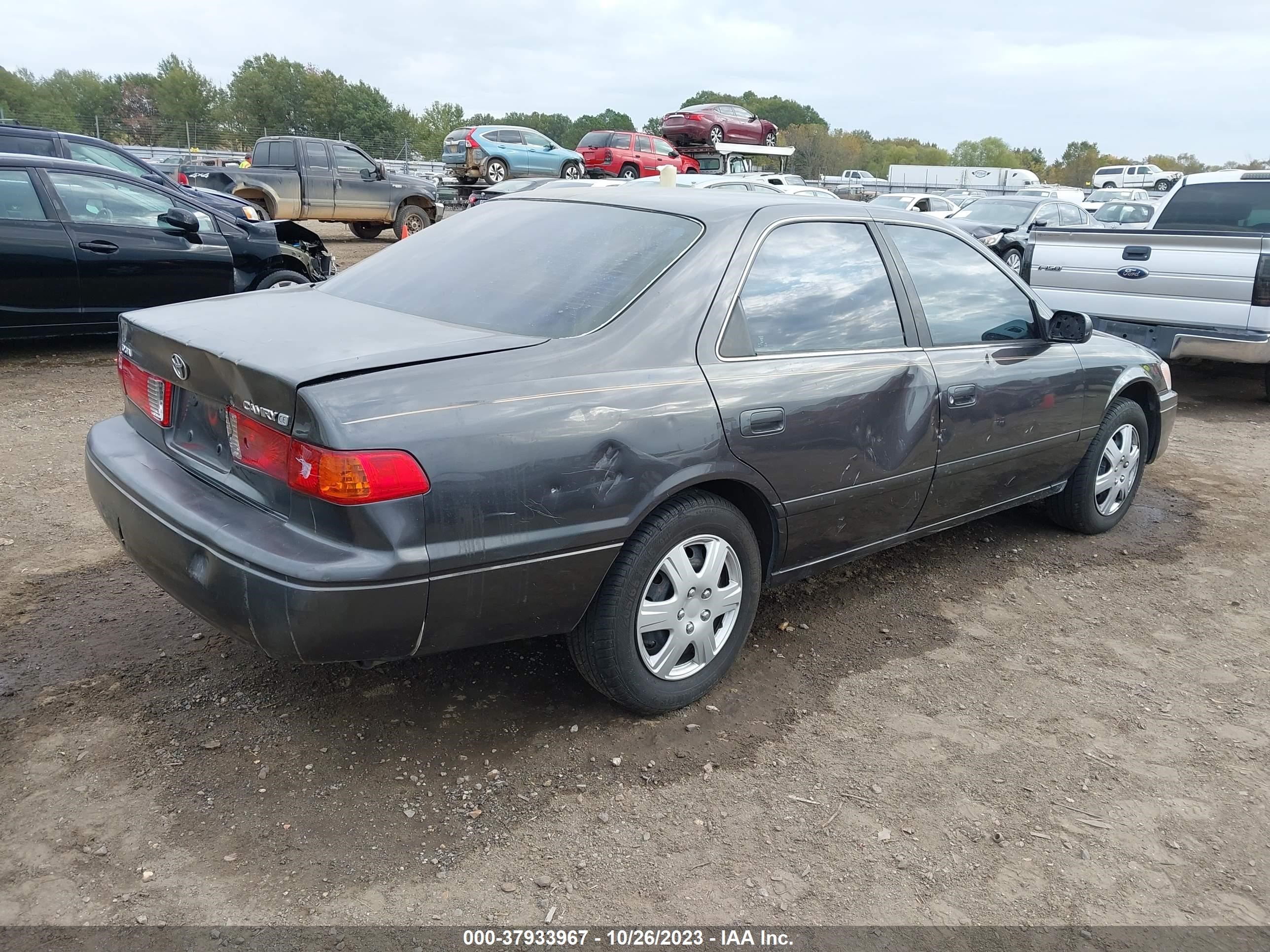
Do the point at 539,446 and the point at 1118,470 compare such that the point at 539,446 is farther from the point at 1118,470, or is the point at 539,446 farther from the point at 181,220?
the point at 181,220

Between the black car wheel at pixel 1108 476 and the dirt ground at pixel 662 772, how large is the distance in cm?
69

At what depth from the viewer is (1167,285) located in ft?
24.3

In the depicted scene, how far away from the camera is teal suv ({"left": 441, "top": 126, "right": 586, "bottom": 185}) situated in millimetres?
23812

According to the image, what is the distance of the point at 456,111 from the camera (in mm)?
87312

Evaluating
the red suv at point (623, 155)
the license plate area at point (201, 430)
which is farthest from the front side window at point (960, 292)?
the red suv at point (623, 155)

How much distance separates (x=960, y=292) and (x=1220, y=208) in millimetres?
6979

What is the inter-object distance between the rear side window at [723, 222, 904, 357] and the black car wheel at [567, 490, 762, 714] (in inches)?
22.8

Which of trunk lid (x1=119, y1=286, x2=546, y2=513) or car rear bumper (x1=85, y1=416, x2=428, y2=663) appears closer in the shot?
car rear bumper (x1=85, y1=416, x2=428, y2=663)

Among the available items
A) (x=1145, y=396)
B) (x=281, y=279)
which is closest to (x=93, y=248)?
(x=281, y=279)

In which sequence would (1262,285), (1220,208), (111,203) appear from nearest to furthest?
1. (1262,285)
2. (111,203)
3. (1220,208)

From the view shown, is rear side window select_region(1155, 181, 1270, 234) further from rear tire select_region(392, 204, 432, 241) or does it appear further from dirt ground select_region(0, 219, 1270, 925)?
rear tire select_region(392, 204, 432, 241)

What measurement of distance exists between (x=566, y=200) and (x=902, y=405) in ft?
4.83

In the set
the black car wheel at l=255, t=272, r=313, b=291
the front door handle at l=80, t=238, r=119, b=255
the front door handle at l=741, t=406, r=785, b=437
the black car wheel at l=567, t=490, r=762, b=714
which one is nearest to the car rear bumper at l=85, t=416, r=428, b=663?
the black car wheel at l=567, t=490, r=762, b=714

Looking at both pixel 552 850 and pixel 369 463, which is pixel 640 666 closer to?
pixel 552 850
